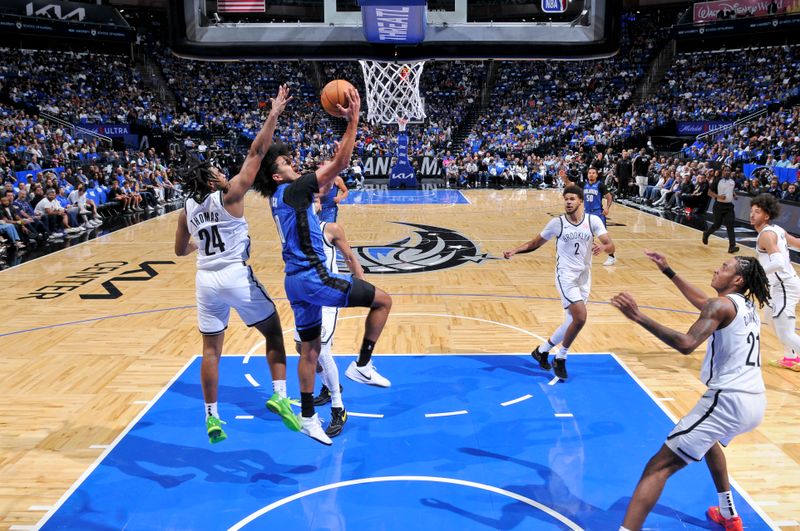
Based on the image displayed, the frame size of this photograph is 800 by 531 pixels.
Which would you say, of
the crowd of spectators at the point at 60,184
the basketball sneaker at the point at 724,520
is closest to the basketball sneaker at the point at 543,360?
the basketball sneaker at the point at 724,520

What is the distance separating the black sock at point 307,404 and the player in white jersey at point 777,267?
396 centimetres

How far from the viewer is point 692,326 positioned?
3158 mm

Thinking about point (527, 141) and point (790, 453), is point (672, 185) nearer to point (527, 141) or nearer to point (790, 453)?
point (527, 141)

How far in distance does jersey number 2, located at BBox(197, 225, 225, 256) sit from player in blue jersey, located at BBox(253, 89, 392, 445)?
0.39 meters

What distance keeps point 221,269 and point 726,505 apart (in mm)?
3251

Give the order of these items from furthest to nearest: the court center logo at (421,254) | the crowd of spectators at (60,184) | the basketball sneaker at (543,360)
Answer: the crowd of spectators at (60,184) → the court center logo at (421,254) → the basketball sneaker at (543,360)

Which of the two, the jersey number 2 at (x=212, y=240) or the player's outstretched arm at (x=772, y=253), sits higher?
the jersey number 2 at (x=212, y=240)

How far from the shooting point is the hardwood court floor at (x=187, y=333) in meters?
4.44

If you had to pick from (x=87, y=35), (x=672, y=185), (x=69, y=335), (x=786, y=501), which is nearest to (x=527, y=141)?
(x=672, y=185)

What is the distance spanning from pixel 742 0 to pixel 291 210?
110 feet

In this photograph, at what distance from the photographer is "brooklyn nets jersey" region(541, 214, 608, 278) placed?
577 cm

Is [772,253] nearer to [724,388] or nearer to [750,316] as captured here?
[750,316]

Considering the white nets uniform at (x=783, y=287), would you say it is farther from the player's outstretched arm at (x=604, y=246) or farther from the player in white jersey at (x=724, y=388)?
the player in white jersey at (x=724, y=388)

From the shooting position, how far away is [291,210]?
13.5ft
